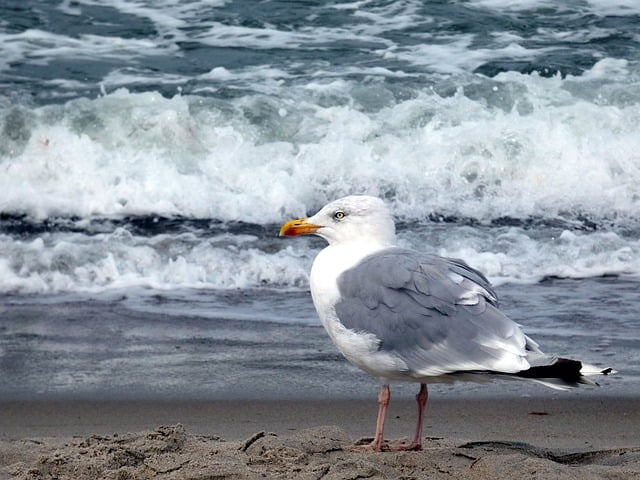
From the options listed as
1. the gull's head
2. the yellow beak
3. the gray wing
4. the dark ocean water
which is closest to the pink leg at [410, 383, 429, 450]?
the gray wing

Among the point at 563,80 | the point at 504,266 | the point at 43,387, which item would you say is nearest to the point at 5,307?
the point at 43,387

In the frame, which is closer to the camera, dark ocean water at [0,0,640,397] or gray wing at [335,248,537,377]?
gray wing at [335,248,537,377]

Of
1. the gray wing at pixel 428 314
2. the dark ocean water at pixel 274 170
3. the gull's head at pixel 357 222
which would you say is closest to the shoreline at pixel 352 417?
the dark ocean water at pixel 274 170

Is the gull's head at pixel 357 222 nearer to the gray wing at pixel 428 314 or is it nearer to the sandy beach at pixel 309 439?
the gray wing at pixel 428 314

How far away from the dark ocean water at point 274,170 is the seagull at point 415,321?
3.63 feet

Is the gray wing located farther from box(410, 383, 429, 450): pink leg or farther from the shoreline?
the shoreline

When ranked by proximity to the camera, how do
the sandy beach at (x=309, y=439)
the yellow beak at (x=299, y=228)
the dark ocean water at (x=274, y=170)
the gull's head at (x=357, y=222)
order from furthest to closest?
the dark ocean water at (x=274, y=170), the yellow beak at (x=299, y=228), the gull's head at (x=357, y=222), the sandy beach at (x=309, y=439)

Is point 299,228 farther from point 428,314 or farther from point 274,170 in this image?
point 274,170

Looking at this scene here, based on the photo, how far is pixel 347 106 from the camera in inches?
409

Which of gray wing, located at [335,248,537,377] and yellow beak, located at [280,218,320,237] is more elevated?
yellow beak, located at [280,218,320,237]

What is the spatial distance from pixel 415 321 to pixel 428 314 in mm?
51

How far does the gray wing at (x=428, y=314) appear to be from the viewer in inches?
153

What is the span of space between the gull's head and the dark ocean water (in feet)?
3.46

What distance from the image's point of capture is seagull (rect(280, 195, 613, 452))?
386cm
